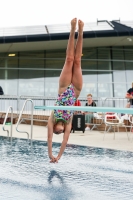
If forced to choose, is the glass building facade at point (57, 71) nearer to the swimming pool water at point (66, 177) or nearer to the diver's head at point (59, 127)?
the swimming pool water at point (66, 177)

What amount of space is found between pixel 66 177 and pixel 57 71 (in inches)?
782

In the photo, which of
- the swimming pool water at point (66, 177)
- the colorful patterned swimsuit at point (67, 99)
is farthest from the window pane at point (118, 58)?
the colorful patterned swimsuit at point (67, 99)

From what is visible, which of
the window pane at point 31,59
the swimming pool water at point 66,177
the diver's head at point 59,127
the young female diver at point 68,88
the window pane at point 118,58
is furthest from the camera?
the window pane at point 31,59

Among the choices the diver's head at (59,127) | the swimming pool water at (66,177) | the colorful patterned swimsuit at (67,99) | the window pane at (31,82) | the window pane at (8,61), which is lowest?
the swimming pool water at (66,177)

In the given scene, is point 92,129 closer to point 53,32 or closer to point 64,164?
point 64,164

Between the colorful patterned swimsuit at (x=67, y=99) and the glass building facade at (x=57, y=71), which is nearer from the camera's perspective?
the colorful patterned swimsuit at (x=67, y=99)

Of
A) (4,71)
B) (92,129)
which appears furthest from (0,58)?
(92,129)

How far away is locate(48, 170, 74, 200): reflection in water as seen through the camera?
321 centimetres

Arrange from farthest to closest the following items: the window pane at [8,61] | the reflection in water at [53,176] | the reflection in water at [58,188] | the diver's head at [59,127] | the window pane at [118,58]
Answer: the window pane at [8,61], the window pane at [118,58], the diver's head at [59,127], the reflection in water at [53,176], the reflection in water at [58,188]

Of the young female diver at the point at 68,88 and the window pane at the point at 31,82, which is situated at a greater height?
the window pane at the point at 31,82

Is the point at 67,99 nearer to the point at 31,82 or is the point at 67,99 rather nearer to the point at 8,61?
the point at 31,82

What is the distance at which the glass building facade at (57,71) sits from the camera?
22812mm

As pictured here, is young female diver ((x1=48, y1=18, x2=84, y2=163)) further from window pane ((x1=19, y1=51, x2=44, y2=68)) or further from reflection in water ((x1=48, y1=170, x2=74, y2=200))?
window pane ((x1=19, y1=51, x2=44, y2=68))

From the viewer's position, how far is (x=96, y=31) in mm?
21234
